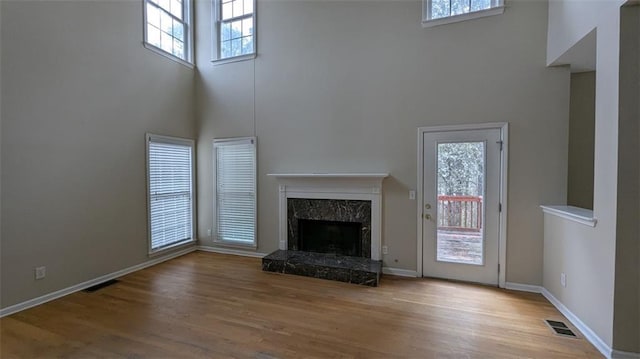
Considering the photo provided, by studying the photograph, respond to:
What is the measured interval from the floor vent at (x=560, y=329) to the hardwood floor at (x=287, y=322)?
7 cm

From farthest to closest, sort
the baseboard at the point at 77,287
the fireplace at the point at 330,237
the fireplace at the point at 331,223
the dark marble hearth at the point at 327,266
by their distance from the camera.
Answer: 1. the fireplace at the point at 330,237
2. the fireplace at the point at 331,223
3. the dark marble hearth at the point at 327,266
4. the baseboard at the point at 77,287

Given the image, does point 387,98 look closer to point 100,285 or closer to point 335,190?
point 335,190

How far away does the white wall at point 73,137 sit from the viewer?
307 cm

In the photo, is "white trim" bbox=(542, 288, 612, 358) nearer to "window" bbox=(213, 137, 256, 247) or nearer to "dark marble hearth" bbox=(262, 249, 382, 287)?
"dark marble hearth" bbox=(262, 249, 382, 287)

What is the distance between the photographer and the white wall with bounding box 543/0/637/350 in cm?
231

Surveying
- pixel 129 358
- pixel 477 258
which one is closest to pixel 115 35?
pixel 129 358

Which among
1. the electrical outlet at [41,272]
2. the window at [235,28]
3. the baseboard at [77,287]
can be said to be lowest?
the baseboard at [77,287]

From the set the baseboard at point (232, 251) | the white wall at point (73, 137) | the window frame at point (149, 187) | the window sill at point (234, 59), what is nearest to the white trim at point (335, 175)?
the baseboard at point (232, 251)

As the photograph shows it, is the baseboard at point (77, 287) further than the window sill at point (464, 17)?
No

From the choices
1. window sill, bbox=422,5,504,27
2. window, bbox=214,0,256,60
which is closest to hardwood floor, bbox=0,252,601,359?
window sill, bbox=422,5,504,27

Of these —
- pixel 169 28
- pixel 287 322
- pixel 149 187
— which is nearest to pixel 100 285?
pixel 149 187

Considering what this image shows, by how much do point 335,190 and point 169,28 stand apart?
153 inches

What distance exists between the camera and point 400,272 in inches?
164

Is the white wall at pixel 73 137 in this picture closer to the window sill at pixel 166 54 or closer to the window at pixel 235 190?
the window sill at pixel 166 54
